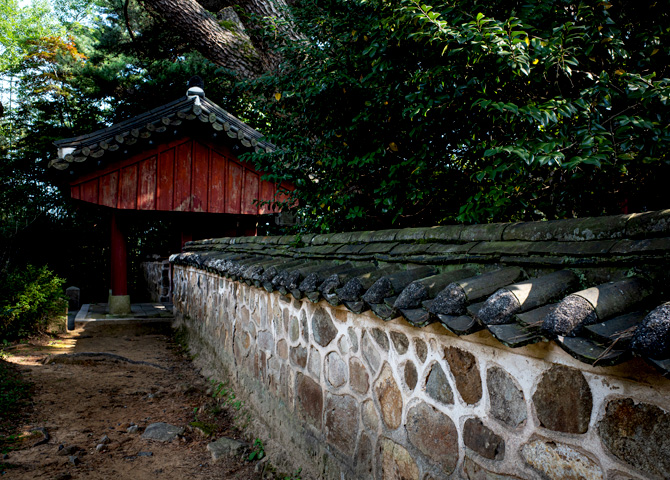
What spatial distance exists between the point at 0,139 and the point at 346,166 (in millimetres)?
16760

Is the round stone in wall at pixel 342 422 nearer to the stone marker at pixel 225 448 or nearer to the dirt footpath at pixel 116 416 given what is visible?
the dirt footpath at pixel 116 416

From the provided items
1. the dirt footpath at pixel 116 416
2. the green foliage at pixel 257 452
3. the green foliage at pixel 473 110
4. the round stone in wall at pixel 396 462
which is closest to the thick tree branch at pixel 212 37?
the green foliage at pixel 473 110

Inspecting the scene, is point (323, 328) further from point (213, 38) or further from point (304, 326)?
point (213, 38)

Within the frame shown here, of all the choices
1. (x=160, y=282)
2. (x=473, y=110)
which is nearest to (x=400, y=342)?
(x=473, y=110)

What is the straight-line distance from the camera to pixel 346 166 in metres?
3.68

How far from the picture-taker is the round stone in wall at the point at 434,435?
6.20 ft

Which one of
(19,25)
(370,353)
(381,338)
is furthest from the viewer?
(19,25)

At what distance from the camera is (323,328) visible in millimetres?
3025

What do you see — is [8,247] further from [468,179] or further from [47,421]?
[468,179]

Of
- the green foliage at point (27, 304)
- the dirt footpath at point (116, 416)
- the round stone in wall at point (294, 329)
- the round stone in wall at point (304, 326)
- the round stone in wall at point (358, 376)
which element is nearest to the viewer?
the round stone in wall at point (358, 376)

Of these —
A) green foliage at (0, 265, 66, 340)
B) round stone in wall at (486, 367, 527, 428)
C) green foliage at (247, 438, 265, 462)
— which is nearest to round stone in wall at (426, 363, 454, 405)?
round stone in wall at (486, 367, 527, 428)

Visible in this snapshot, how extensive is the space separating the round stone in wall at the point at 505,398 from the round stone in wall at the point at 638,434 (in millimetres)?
296

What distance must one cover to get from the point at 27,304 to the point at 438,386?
8.18 m

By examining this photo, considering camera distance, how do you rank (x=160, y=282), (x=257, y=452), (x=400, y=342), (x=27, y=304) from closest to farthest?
(x=400, y=342) < (x=257, y=452) < (x=27, y=304) < (x=160, y=282)
